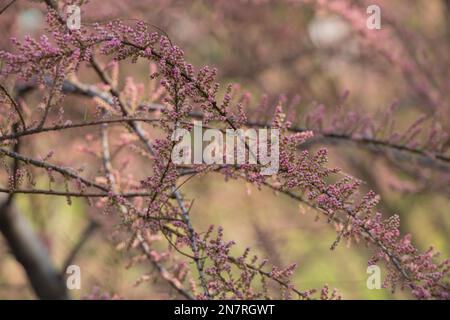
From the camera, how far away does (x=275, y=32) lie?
21.1 ft

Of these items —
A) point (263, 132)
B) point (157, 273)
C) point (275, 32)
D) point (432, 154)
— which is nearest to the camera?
point (263, 132)

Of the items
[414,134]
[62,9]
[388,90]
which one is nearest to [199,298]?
[62,9]

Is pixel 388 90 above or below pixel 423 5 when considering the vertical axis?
below

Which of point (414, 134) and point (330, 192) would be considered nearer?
point (330, 192)

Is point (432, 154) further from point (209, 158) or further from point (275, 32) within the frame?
point (275, 32)

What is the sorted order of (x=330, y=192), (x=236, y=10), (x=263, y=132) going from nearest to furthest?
1. (x=330, y=192)
2. (x=263, y=132)
3. (x=236, y=10)

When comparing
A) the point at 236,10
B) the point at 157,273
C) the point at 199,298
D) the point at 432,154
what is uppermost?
the point at 236,10

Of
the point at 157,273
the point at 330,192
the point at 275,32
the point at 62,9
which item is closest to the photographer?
the point at 330,192

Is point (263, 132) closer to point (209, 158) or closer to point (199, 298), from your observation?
point (209, 158)

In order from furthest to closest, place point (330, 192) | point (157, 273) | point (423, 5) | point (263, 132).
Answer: point (423, 5) → point (157, 273) → point (263, 132) → point (330, 192)

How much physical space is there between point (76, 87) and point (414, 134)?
1.51m

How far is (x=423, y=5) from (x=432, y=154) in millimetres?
4754
